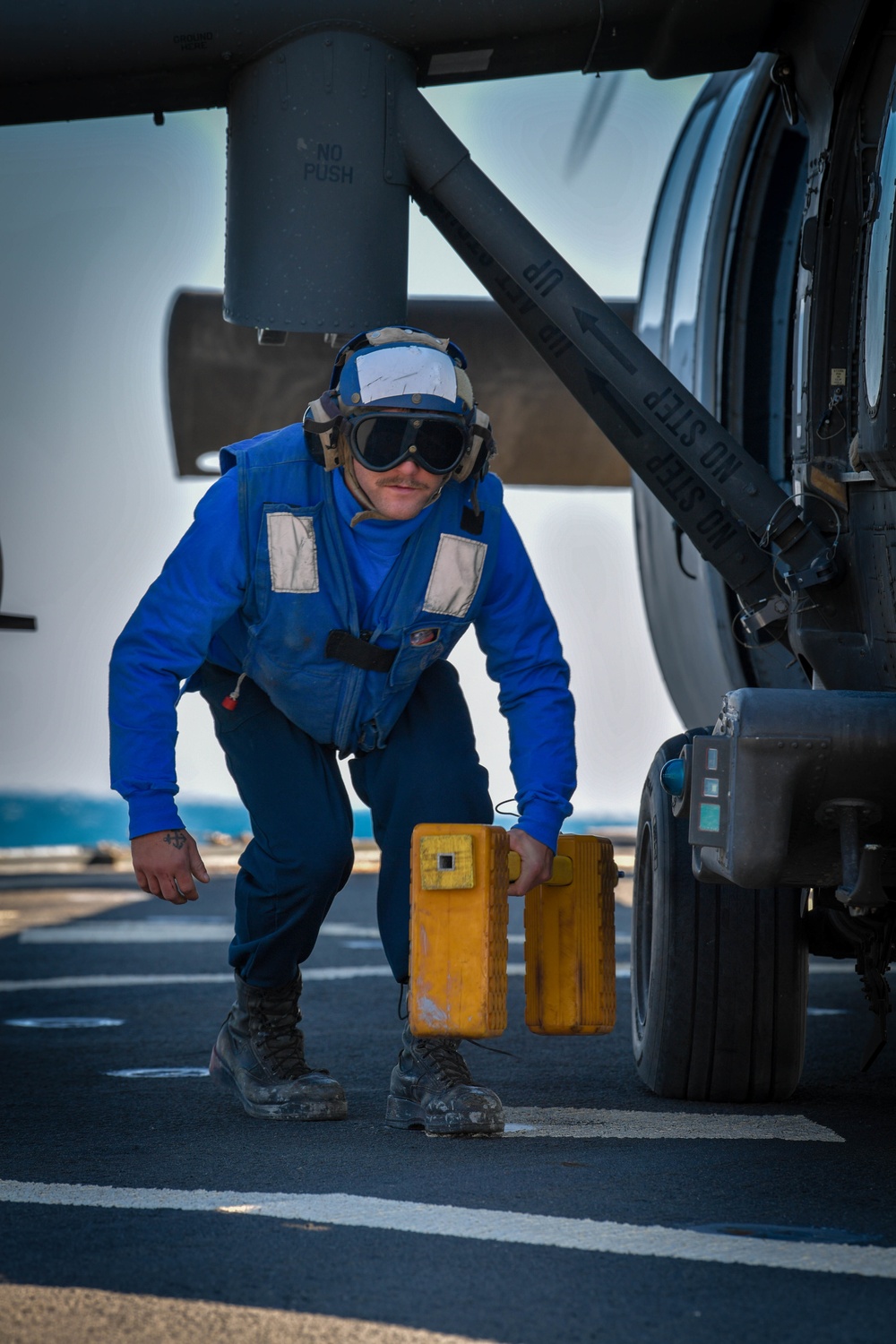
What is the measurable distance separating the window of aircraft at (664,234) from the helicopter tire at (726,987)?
1.77m

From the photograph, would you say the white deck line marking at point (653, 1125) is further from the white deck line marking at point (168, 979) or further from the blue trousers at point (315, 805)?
the white deck line marking at point (168, 979)

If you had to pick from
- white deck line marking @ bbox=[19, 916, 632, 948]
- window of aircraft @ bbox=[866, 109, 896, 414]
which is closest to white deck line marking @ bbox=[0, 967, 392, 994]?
white deck line marking @ bbox=[19, 916, 632, 948]

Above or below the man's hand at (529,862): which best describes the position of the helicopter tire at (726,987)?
below

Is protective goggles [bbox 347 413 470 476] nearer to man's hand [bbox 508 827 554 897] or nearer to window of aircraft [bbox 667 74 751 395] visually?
man's hand [bbox 508 827 554 897]

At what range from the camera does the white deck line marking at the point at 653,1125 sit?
3805 millimetres

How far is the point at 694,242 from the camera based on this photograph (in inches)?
208

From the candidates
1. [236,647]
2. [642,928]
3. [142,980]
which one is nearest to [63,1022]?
[142,980]

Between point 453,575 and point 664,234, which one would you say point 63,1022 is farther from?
point 664,234

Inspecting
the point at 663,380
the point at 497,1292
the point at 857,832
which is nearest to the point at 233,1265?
the point at 497,1292

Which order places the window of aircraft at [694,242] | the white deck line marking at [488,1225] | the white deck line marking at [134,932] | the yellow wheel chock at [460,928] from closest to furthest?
the white deck line marking at [488,1225] < the yellow wheel chock at [460,928] < the window of aircraft at [694,242] < the white deck line marking at [134,932]

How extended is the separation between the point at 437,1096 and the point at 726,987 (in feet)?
2.74

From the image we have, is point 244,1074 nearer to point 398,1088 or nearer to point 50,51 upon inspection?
point 398,1088

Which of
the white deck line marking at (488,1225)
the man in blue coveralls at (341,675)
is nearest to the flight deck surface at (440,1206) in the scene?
the white deck line marking at (488,1225)

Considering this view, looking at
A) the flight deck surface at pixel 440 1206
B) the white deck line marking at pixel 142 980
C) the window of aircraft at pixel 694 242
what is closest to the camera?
the flight deck surface at pixel 440 1206
